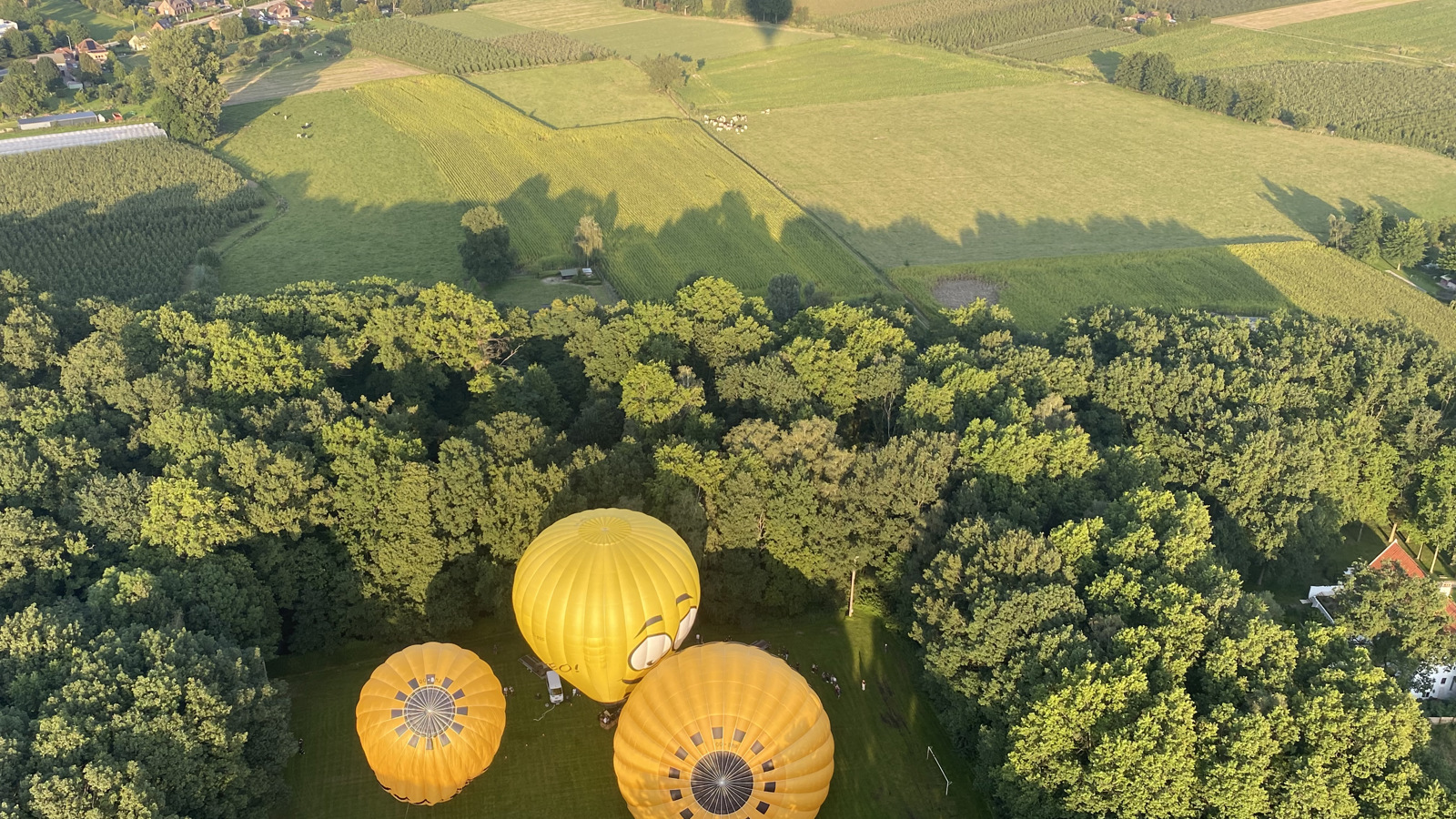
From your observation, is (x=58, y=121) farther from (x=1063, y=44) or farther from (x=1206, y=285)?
(x=1063, y=44)

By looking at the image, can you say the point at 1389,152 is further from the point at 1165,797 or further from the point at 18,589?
the point at 18,589

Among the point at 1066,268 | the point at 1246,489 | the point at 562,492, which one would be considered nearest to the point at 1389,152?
the point at 1066,268

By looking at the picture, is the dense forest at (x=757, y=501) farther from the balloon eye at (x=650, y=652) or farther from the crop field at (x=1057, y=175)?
the crop field at (x=1057, y=175)

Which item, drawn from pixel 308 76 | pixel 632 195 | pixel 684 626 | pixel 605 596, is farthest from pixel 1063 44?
pixel 605 596

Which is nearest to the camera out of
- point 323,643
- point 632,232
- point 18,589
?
point 18,589

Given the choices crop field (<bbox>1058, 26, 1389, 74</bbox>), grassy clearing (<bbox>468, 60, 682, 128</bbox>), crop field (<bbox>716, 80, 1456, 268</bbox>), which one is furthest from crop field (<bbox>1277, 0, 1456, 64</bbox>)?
grassy clearing (<bbox>468, 60, 682, 128</bbox>)

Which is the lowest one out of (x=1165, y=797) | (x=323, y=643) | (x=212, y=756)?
(x=323, y=643)

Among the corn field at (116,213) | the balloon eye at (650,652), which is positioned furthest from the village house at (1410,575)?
the corn field at (116,213)
